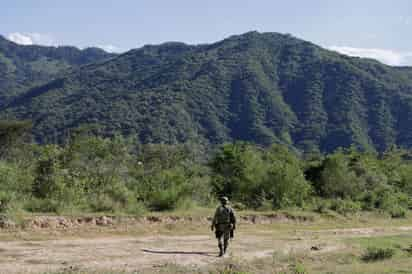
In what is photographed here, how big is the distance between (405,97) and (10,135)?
12872 centimetres

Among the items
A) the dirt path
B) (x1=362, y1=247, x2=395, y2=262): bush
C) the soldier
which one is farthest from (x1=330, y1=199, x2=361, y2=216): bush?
the soldier

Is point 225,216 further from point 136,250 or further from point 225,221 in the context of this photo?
point 136,250

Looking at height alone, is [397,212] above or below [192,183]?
below

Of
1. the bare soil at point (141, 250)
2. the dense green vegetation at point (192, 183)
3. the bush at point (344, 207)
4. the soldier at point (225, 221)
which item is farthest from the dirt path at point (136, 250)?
the bush at point (344, 207)

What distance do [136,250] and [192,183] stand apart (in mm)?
10164

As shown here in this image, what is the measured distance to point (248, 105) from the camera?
510ft

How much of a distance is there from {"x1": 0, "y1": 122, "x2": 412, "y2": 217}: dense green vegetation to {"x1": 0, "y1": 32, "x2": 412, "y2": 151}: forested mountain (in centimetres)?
8622

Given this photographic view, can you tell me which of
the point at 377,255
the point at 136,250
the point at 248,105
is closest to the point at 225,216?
the point at 136,250

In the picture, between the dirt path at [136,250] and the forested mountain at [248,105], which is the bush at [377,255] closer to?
the dirt path at [136,250]

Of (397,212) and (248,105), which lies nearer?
Answer: (397,212)

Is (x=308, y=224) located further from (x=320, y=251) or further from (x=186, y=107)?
(x=186, y=107)

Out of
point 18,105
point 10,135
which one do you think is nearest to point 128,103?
point 18,105

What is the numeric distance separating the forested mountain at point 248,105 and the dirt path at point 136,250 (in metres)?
103

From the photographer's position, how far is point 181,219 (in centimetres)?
2092
